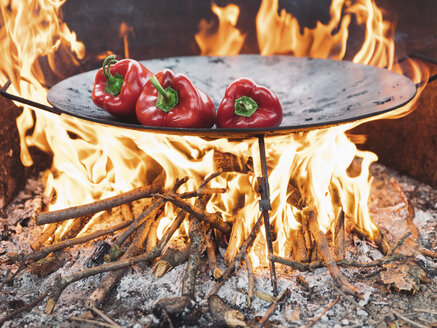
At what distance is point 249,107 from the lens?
72.2 inches

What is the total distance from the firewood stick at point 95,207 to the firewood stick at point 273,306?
0.82 meters

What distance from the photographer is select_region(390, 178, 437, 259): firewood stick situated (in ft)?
6.72

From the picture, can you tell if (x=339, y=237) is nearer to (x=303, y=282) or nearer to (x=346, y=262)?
(x=346, y=262)

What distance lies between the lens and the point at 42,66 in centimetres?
288

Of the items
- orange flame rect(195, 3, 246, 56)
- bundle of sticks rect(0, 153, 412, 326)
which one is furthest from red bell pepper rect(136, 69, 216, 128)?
orange flame rect(195, 3, 246, 56)

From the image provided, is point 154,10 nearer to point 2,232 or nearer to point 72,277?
point 2,232

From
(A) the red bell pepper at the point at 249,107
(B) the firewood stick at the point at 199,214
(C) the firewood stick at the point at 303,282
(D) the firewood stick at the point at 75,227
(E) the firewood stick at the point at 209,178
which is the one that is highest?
(A) the red bell pepper at the point at 249,107

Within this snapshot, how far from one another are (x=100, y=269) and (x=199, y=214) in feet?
1.57

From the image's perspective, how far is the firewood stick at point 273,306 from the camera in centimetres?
161

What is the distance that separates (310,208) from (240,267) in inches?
18.0

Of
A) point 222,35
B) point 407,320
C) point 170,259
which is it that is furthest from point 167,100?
point 222,35

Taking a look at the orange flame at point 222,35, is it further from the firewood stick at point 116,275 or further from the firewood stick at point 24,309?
the firewood stick at point 24,309

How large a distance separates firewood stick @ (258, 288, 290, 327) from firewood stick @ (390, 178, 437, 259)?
0.76 metres

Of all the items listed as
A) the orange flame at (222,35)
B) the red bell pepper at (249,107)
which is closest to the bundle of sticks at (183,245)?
the red bell pepper at (249,107)
